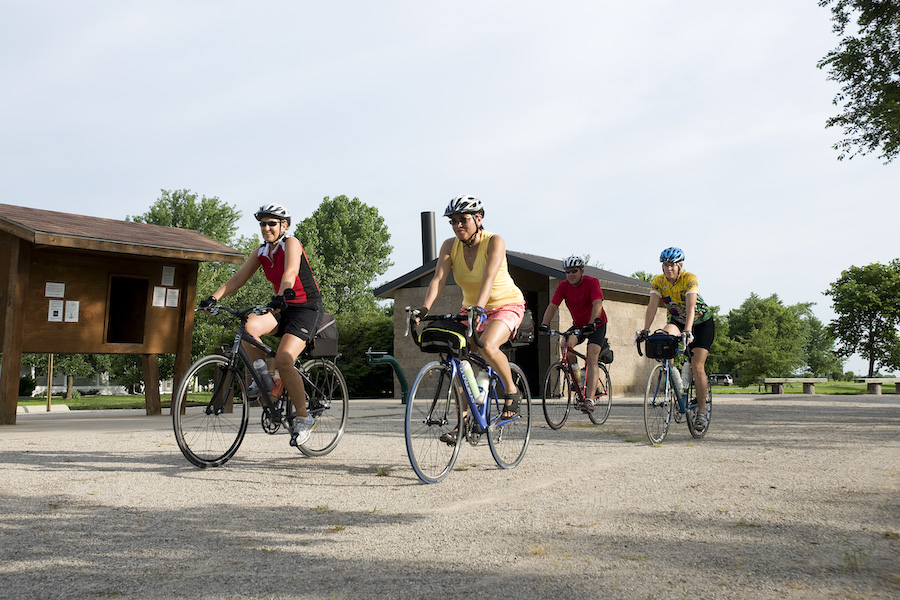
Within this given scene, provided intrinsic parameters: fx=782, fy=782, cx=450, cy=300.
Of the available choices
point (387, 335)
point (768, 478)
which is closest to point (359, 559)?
point (768, 478)

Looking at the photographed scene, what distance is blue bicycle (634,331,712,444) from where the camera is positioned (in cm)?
787

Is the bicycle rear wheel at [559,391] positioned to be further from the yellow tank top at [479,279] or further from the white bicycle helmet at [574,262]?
the yellow tank top at [479,279]

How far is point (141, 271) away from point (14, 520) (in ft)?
31.7

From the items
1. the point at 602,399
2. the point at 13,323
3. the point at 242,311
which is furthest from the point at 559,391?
the point at 13,323

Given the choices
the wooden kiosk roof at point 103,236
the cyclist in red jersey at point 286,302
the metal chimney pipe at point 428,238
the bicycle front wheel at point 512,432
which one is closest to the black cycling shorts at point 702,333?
the bicycle front wheel at point 512,432

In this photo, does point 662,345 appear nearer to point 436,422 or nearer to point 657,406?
point 657,406

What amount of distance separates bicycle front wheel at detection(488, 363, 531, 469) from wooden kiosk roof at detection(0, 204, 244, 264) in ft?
24.2

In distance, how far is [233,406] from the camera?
6.79 metres

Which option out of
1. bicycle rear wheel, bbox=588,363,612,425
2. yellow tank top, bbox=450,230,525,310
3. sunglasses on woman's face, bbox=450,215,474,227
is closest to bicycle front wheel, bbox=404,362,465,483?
yellow tank top, bbox=450,230,525,310

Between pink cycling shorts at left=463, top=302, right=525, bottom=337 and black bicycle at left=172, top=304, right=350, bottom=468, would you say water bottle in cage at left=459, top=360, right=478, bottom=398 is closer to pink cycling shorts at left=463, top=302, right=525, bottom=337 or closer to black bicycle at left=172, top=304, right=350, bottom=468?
pink cycling shorts at left=463, top=302, right=525, bottom=337

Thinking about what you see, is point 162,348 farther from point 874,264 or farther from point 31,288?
point 874,264

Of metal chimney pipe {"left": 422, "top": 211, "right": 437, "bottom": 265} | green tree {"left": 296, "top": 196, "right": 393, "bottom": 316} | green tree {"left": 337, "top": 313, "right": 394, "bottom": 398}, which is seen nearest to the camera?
green tree {"left": 337, "top": 313, "right": 394, "bottom": 398}

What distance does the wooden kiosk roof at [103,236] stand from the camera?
10945 millimetres

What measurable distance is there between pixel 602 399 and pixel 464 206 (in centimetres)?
514
